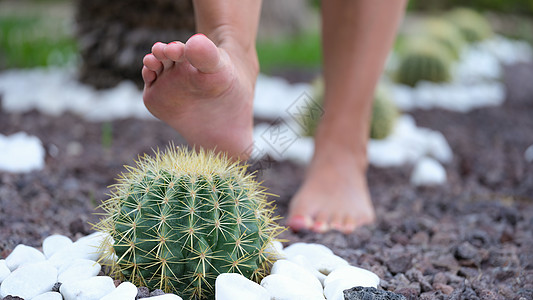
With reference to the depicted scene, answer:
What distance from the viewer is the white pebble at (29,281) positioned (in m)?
1.07

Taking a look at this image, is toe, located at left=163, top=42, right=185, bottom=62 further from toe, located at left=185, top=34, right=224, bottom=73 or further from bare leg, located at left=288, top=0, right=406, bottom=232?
bare leg, located at left=288, top=0, right=406, bottom=232

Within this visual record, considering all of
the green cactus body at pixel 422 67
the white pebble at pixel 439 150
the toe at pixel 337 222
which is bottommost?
the green cactus body at pixel 422 67

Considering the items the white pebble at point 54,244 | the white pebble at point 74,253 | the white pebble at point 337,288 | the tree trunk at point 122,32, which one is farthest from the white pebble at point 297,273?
the tree trunk at point 122,32

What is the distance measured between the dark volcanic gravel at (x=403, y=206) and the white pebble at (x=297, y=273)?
0.18 metres

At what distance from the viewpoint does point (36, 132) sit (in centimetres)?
264

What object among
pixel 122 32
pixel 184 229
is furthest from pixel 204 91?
pixel 122 32

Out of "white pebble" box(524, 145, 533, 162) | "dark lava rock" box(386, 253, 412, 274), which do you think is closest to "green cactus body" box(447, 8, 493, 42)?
"white pebble" box(524, 145, 533, 162)

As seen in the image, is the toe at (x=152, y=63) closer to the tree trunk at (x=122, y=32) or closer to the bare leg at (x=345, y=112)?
the bare leg at (x=345, y=112)

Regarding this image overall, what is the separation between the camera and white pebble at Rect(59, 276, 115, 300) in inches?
40.3

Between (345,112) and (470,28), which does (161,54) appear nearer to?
(345,112)

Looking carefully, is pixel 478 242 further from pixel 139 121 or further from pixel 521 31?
pixel 521 31

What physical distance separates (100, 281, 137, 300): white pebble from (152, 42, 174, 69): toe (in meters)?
0.46

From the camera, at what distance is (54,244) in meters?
1.28

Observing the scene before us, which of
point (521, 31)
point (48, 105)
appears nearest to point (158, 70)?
point (48, 105)
